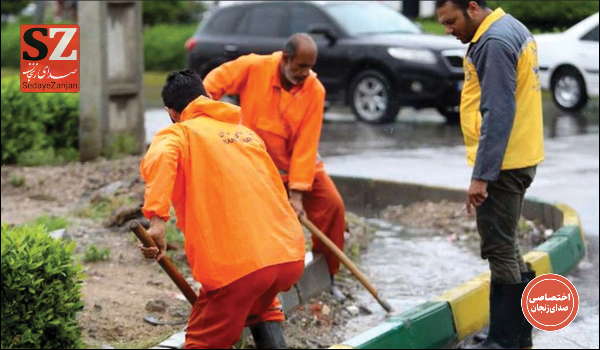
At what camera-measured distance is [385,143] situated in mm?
15594

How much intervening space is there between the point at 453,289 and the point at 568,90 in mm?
10664

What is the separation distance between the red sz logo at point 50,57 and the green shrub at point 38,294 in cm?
263

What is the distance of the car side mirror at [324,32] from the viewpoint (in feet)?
56.9

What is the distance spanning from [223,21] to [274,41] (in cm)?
120

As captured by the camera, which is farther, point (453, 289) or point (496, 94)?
point (453, 289)

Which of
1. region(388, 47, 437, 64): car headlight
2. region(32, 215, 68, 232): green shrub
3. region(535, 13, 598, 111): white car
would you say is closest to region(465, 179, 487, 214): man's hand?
region(32, 215, 68, 232): green shrub

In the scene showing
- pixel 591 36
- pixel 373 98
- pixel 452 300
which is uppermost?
pixel 452 300

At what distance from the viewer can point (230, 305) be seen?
15.9 feet

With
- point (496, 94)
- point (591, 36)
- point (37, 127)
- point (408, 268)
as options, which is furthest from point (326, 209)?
point (591, 36)

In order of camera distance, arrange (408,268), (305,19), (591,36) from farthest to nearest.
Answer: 1. (305,19)
2. (591,36)
3. (408,268)

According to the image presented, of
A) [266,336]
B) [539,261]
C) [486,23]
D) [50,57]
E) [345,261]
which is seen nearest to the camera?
[50,57]

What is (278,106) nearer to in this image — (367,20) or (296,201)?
(296,201)

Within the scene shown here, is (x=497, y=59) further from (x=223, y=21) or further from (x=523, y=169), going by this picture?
(x=223, y=21)

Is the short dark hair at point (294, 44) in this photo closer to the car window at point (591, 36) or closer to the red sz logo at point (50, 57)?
the red sz logo at point (50, 57)
